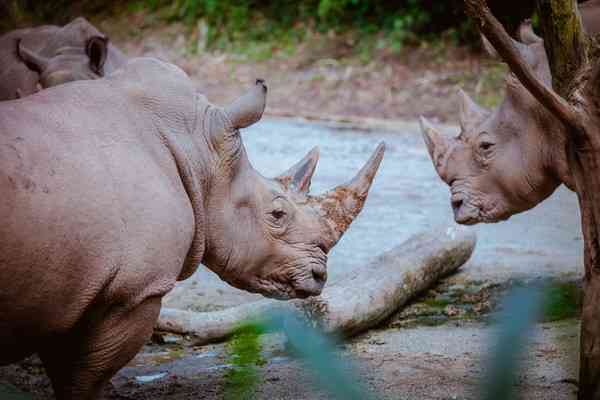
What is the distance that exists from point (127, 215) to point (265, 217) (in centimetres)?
84

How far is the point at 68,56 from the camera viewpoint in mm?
5594

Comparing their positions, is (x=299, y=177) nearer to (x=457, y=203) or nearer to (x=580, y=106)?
(x=580, y=106)

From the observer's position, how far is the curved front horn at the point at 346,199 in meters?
3.78

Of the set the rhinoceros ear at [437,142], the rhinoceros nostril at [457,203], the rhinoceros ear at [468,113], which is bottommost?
the rhinoceros nostril at [457,203]

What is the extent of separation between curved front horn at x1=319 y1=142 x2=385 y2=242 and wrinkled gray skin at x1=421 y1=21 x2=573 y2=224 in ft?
3.79

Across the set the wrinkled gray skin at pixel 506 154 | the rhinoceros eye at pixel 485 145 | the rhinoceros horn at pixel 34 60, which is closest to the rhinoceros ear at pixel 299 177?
the wrinkled gray skin at pixel 506 154

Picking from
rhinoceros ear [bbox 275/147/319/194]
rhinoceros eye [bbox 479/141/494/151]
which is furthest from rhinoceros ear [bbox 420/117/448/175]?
rhinoceros ear [bbox 275/147/319/194]

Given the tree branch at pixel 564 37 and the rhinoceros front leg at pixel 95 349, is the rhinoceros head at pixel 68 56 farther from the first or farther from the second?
the tree branch at pixel 564 37

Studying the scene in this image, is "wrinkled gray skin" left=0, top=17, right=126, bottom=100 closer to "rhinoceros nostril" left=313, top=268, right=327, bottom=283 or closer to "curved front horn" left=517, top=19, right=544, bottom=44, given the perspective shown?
"rhinoceros nostril" left=313, top=268, right=327, bottom=283

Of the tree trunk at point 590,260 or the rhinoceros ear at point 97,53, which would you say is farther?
the rhinoceros ear at point 97,53

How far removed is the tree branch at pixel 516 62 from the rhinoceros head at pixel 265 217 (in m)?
0.77

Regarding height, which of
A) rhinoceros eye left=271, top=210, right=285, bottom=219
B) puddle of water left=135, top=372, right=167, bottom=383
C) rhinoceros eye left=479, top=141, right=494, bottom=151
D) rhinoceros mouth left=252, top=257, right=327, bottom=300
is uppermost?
rhinoceros eye left=271, top=210, right=285, bottom=219

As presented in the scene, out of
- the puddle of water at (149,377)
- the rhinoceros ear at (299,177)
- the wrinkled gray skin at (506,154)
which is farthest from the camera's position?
the wrinkled gray skin at (506,154)

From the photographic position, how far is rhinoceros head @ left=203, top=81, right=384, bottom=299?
348 cm
